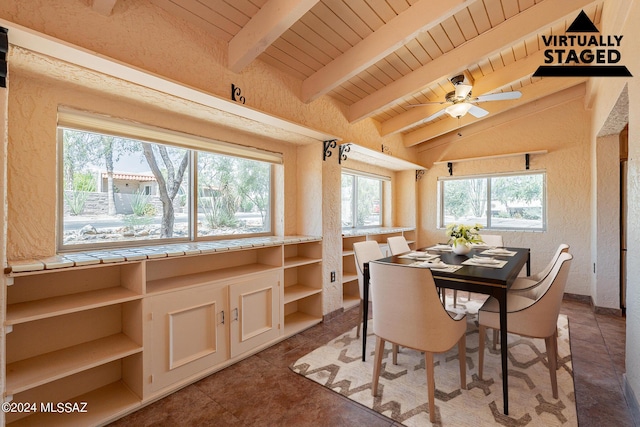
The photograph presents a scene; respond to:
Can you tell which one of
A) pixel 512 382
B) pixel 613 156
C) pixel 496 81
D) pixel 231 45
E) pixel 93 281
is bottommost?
pixel 512 382

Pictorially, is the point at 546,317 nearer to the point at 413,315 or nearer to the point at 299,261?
the point at 413,315

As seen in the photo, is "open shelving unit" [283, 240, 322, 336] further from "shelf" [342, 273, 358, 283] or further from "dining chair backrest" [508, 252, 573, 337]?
"dining chair backrest" [508, 252, 573, 337]

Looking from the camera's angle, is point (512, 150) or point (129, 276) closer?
point (129, 276)

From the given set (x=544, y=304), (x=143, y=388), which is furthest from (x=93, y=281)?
(x=544, y=304)

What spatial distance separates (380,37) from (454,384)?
8.83 feet

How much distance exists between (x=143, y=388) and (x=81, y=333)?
0.57m

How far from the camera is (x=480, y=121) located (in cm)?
464

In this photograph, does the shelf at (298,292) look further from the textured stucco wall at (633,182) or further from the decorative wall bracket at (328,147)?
the textured stucco wall at (633,182)

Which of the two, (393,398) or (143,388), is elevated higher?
(143,388)

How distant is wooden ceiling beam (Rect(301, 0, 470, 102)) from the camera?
1938mm

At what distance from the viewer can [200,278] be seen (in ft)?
7.64

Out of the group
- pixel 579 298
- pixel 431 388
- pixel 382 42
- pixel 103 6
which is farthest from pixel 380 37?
pixel 579 298

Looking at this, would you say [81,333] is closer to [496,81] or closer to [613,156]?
[496,81]

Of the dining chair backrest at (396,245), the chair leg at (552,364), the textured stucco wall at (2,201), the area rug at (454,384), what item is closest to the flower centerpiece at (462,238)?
the dining chair backrest at (396,245)
